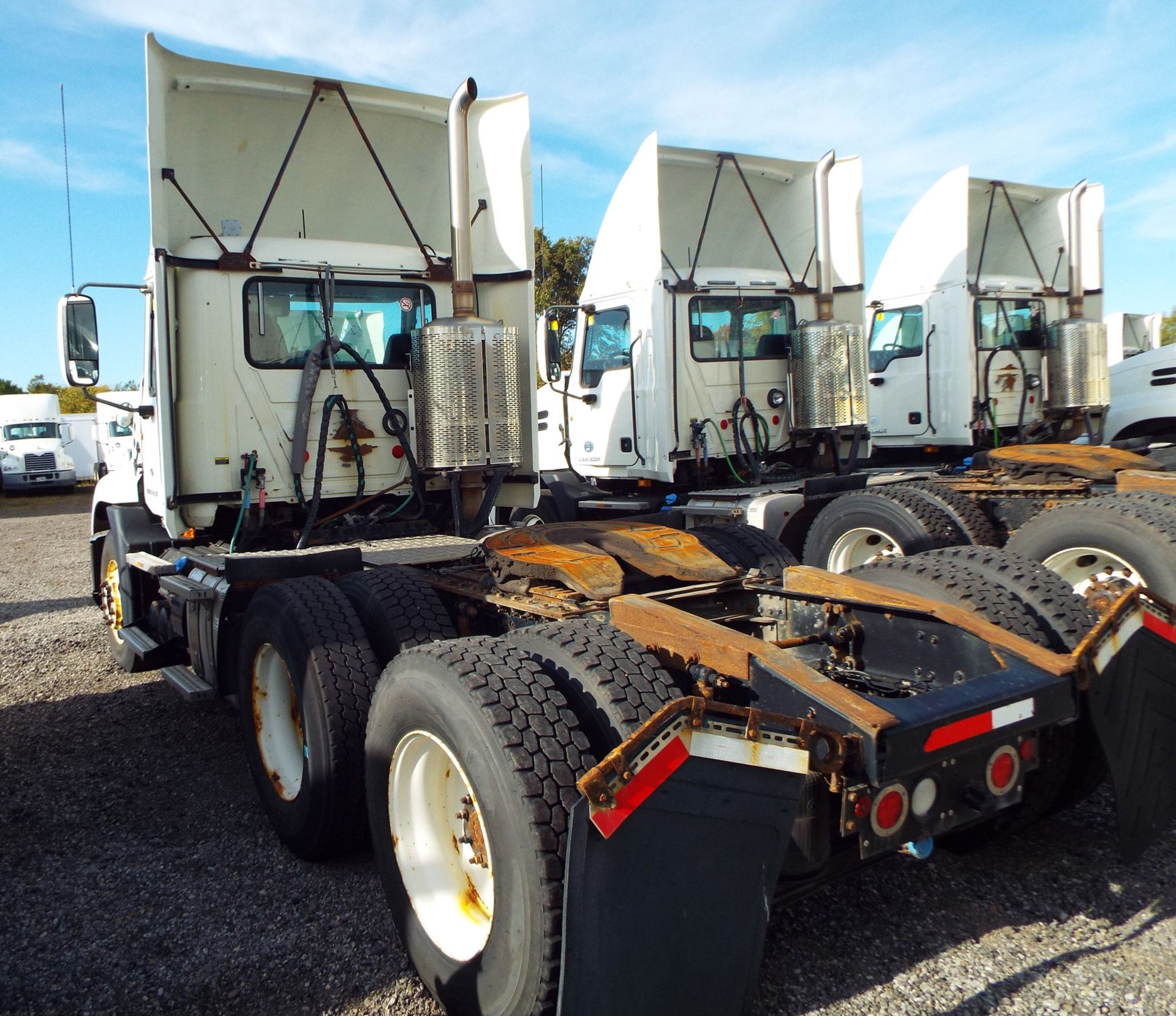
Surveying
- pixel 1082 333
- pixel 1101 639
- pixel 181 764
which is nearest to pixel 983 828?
pixel 1101 639

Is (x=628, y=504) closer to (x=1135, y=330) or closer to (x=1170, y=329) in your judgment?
(x=1135, y=330)

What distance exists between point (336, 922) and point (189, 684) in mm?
2091

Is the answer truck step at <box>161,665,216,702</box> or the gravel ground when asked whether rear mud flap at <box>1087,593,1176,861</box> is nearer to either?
the gravel ground

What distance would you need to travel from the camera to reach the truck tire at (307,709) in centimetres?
352

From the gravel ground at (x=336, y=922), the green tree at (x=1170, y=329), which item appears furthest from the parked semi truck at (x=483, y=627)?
the green tree at (x=1170, y=329)

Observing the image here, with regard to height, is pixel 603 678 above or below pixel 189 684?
above

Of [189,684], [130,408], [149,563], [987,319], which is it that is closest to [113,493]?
[130,408]

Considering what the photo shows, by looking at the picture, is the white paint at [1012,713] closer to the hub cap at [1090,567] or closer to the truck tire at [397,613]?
the truck tire at [397,613]

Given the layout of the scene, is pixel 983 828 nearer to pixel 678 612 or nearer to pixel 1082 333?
pixel 678 612

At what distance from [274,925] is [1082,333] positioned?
392 inches

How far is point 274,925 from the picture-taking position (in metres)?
3.22

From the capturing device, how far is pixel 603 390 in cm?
910

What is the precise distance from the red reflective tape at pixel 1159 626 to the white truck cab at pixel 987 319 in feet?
22.6

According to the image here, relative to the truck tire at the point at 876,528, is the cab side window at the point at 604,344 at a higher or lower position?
higher
